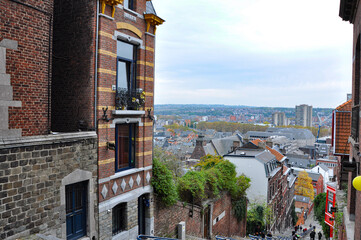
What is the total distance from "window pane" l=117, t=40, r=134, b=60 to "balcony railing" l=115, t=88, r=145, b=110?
1.53 metres

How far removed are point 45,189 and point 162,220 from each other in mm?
7444

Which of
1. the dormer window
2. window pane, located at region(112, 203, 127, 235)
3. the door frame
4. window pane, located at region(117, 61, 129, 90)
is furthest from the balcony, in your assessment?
window pane, located at region(112, 203, 127, 235)

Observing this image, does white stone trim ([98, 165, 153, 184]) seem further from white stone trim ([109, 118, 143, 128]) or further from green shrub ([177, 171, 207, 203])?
green shrub ([177, 171, 207, 203])

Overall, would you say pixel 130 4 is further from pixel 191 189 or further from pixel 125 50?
pixel 191 189

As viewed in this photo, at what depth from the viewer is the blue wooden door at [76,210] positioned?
1048 cm

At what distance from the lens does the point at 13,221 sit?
8312 mm

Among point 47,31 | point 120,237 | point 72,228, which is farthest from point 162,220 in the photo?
point 47,31

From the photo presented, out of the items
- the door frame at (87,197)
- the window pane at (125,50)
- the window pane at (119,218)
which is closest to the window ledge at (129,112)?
the window pane at (125,50)

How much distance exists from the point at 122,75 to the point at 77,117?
9.00ft

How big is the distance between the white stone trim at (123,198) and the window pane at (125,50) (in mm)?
6051

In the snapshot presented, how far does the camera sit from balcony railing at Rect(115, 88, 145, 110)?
12315 mm

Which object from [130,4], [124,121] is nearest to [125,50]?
[130,4]

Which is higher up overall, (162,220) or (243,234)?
(162,220)

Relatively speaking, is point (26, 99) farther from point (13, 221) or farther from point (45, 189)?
point (13, 221)
